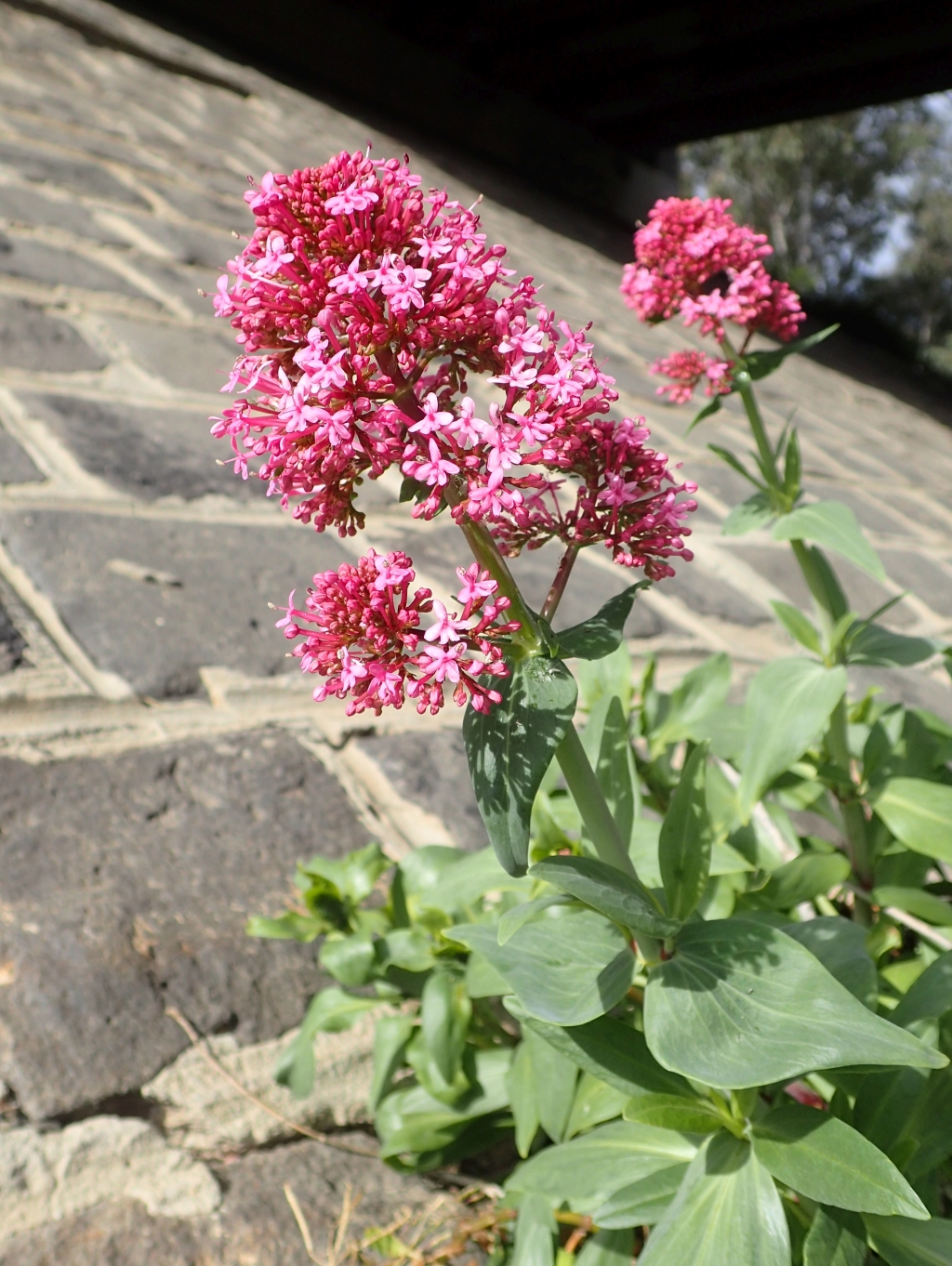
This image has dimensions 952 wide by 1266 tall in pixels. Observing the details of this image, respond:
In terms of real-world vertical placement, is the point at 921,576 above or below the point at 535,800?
below

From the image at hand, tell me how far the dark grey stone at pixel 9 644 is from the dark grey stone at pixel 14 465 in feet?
1.32

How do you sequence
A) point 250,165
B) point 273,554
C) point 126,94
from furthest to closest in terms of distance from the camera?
point 126,94, point 250,165, point 273,554

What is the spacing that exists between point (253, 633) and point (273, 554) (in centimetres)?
28

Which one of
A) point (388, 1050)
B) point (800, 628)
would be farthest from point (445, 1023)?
point (800, 628)

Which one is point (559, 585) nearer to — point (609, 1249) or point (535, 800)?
point (535, 800)

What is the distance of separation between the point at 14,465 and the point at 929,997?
1.77 meters

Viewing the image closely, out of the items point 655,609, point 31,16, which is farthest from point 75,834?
point 31,16

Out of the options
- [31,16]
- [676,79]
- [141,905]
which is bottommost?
[141,905]

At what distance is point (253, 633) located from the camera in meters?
1.89

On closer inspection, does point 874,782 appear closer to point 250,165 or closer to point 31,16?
point 250,165

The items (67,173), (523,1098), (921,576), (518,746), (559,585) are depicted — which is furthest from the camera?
(67,173)

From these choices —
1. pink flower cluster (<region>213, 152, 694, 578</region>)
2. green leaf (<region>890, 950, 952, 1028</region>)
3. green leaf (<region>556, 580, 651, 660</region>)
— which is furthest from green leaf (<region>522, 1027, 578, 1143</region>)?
pink flower cluster (<region>213, 152, 694, 578</region>)

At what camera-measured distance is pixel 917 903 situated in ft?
4.42

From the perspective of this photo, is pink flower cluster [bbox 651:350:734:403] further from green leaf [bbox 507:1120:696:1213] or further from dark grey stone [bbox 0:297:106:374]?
dark grey stone [bbox 0:297:106:374]
